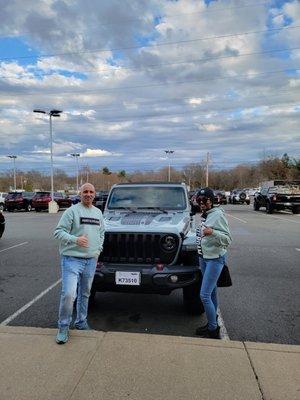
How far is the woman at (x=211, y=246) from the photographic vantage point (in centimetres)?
498

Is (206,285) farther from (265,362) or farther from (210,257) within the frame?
(265,362)

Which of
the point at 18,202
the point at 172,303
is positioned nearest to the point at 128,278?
the point at 172,303

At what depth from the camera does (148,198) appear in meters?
7.86

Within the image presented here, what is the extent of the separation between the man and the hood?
1.03 m

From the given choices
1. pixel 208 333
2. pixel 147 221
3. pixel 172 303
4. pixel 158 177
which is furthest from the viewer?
pixel 158 177

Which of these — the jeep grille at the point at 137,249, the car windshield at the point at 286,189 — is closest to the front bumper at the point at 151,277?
the jeep grille at the point at 137,249

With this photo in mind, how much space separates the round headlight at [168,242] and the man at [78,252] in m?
1.07

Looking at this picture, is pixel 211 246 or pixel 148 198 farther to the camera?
pixel 148 198

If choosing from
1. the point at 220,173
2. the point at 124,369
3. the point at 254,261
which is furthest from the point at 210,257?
the point at 220,173

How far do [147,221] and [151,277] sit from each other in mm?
991

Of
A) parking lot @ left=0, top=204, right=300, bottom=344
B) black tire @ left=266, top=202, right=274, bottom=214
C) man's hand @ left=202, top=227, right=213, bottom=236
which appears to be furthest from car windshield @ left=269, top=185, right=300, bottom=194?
man's hand @ left=202, top=227, right=213, bottom=236

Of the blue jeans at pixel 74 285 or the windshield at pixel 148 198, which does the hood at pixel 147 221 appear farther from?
the blue jeans at pixel 74 285

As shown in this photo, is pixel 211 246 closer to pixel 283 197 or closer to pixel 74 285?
pixel 74 285

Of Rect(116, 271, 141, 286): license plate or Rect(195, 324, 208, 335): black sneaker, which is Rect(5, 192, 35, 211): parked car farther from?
Rect(195, 324, 208, 335): black sneaker
